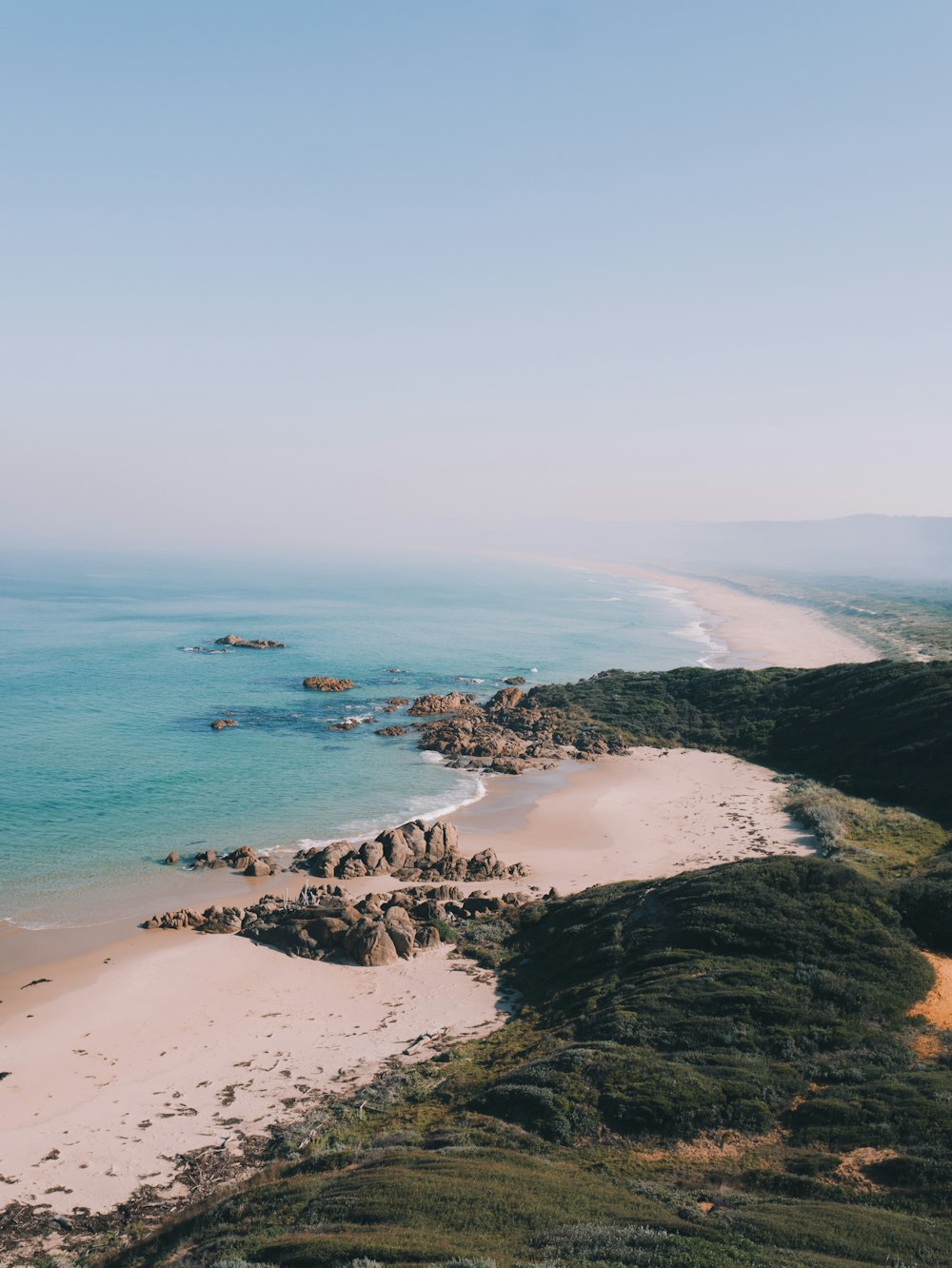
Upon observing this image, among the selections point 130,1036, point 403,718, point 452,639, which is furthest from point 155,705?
point 452,639

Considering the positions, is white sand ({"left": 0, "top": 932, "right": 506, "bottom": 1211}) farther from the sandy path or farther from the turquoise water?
the sandy path

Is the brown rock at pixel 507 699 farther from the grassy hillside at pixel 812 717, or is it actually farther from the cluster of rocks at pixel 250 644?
the cluster of rocks at pixel 250 644

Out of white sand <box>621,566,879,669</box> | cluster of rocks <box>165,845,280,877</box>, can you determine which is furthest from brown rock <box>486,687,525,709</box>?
cluster of rocks <box>165,845,280,877</box>

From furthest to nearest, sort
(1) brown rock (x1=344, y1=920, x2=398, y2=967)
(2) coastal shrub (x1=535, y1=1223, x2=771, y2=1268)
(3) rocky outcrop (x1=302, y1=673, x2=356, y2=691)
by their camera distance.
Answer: (3) rocky outcrop (x1=302, y1=673, x2=356, y2=691)
(1) brown rock (x1=344, y1=920, x2=398, y2=967)
(2) coastal shrub (x1=535, y1=1223, x2=771, y2=1268)

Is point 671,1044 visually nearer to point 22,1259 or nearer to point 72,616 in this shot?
point 22,1259

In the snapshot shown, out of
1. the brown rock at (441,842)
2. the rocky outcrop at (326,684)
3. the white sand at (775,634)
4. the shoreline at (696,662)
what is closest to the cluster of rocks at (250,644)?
the rocky outcrop at (326,684)

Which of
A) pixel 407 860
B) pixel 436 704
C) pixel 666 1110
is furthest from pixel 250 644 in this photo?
pixel 666 1110
